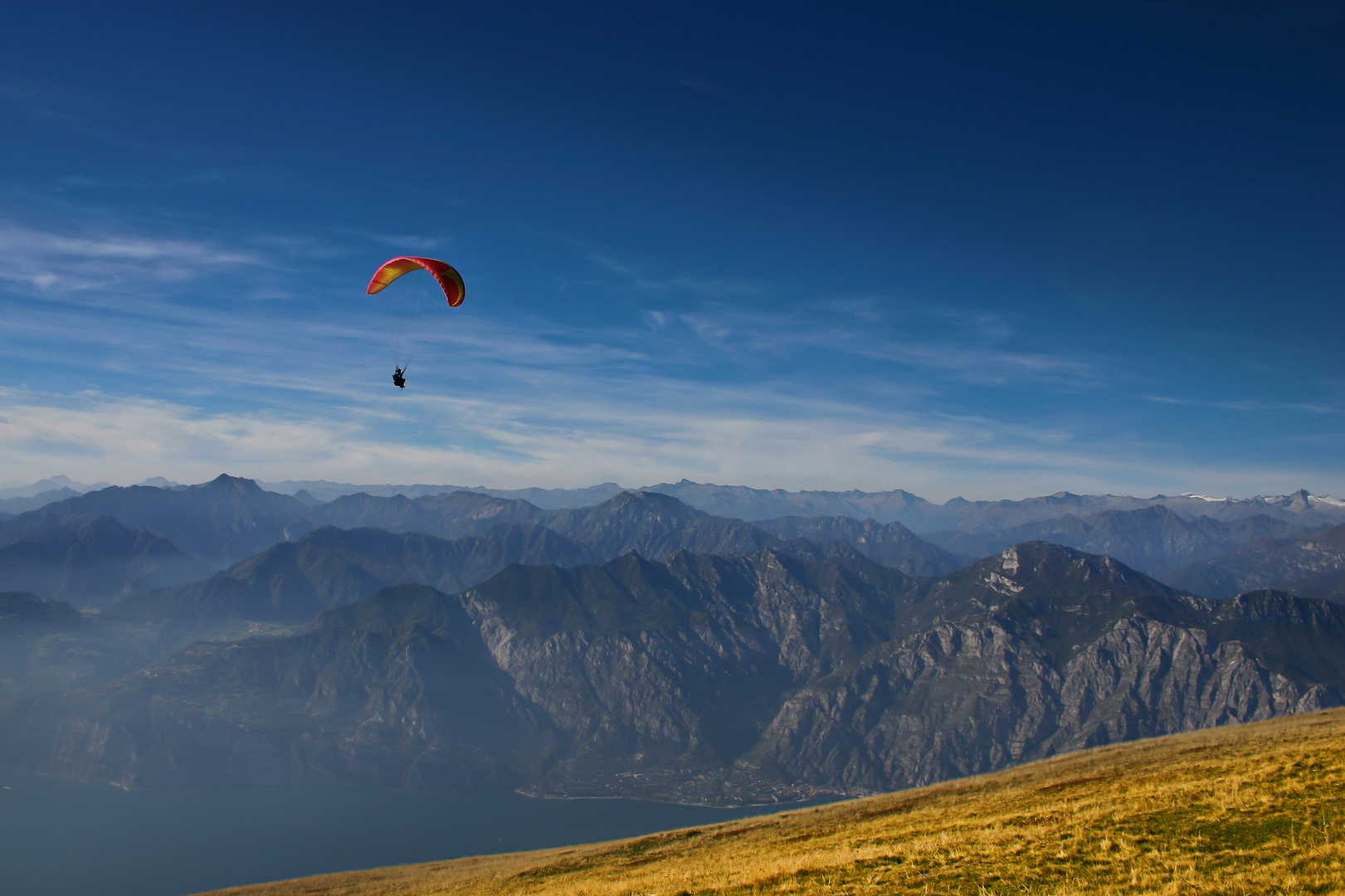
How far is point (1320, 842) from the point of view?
25531 millimetres

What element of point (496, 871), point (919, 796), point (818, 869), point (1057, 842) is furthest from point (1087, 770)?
point (496, 871)

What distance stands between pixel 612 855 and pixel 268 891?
4255 centimetres

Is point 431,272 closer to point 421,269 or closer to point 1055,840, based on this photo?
point 421,269

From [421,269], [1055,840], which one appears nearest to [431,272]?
[421,269]

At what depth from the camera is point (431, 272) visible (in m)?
71.9

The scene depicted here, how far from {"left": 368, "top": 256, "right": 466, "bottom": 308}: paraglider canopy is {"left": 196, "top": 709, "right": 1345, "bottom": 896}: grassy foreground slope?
59.9m

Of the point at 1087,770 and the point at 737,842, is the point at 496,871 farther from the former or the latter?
the point at 1087,770

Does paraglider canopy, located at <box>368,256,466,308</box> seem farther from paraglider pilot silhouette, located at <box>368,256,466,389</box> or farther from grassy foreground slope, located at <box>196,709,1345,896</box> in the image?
grassy foreground slope, located at <box>196,709,1345,896</box>

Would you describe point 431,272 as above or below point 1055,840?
above

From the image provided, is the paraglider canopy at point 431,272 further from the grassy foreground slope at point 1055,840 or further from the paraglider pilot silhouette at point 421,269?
the grassy foreground slope at point 1055,840

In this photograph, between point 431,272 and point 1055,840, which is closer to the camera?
point 1055,840

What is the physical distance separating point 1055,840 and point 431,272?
71999mm

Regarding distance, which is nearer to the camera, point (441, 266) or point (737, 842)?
point (737, 842)

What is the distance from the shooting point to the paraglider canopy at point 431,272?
72.4 m
